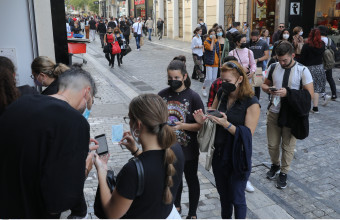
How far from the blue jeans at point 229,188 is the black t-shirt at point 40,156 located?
1657 millimetres

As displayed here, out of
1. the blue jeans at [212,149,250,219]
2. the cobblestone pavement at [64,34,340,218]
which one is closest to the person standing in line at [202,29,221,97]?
the cobblestone pavement at [64,34,340,218]

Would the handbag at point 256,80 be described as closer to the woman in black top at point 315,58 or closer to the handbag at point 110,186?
the woman in black top at point 315,58

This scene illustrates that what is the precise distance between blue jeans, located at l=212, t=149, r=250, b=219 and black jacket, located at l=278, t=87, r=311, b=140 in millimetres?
1445

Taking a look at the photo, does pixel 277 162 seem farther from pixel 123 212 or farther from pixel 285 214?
pixel 123 212

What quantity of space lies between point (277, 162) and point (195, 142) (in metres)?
1.86

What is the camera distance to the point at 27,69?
6043 millimetres

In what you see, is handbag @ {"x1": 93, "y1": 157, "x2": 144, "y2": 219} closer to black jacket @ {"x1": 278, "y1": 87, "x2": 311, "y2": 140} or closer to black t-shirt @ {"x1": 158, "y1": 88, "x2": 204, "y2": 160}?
black t-shirt @ {"x1": 158, "y1": 88, "x2": 204, "y2": 160}

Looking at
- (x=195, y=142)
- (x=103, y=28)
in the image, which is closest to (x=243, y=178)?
(x=195, y=142)

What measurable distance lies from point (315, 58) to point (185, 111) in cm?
561

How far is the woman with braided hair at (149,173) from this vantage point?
1989 mm

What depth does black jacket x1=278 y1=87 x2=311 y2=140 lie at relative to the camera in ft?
14.1

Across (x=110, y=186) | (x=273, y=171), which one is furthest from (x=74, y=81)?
(x=273, y=171)

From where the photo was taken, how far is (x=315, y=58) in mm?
8016

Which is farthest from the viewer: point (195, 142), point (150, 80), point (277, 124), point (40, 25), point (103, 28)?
point (103, 28)
